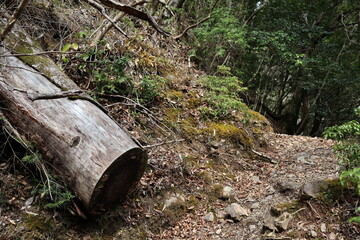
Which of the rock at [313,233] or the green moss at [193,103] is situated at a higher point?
the green moss at [193,103]

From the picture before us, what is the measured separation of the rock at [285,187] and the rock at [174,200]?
5.24 ft

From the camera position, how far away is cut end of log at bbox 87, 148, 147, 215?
2.88m

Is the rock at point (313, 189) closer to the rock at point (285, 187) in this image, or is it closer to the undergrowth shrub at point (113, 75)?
the rock at point (285, 187)

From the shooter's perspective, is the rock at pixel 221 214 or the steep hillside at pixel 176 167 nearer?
the steep hillside at pixel 176 167

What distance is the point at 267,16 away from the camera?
1053 cm

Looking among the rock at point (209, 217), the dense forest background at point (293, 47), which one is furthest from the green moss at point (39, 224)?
the dense forest background at point (293, 47)

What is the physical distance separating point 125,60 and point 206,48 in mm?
5632

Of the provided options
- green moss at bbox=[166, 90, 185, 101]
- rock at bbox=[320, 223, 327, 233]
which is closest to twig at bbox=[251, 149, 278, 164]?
green moss at bbox=[166, 90, 185, 101]

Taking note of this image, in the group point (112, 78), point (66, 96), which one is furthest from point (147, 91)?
point (66, 96)

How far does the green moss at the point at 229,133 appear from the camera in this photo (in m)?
5.45

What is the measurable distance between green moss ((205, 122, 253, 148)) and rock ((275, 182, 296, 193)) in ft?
5.19

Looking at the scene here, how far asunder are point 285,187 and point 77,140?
320 cm

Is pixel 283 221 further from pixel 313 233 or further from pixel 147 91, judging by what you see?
pixel 147 91

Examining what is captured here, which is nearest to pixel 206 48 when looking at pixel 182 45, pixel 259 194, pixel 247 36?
pixel 182 45
